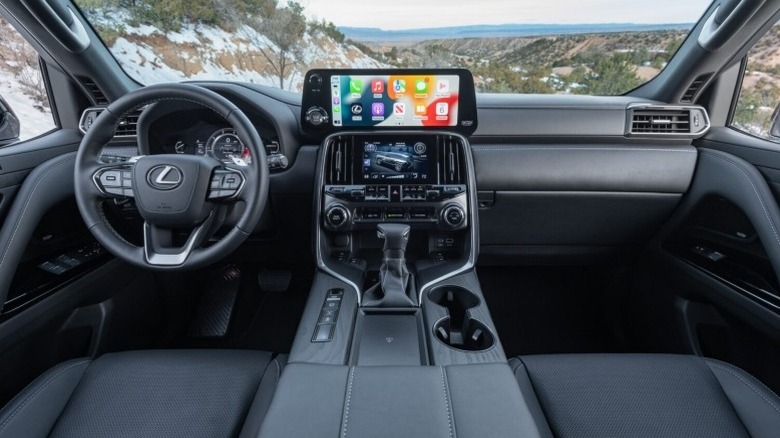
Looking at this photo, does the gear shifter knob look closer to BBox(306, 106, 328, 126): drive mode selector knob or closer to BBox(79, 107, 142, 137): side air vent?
BBox(306, 106, 328, 126): drive mode selector knob

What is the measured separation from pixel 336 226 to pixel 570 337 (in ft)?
5.13

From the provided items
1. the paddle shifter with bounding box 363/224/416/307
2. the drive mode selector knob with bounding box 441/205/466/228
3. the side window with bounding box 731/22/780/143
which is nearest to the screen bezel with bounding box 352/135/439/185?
the drive mode selector knob with bounding box 441/205/466/228

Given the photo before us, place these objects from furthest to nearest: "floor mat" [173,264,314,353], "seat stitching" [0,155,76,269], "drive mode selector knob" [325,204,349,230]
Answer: "floor mat" [173,264,314,353] → "drive mode selector knob" [325,204,349,230] → "seat stitching" [0,155,76,269]

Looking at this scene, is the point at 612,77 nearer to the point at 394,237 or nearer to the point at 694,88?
the point at 694,88

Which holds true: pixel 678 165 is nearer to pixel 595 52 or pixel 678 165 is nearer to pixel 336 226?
pixel 595 52

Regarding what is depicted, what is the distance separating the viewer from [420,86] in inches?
87.0

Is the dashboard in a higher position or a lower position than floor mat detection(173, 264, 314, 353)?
higher

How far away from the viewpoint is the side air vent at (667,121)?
2.41 m

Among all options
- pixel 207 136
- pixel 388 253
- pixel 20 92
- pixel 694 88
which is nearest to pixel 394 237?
pixel 388 253

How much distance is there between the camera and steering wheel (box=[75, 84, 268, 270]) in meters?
1.63

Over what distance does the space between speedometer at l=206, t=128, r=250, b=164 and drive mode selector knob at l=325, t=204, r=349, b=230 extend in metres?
0.51

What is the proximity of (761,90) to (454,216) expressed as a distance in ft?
5.21

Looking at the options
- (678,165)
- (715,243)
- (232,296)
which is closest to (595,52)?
(678,165)

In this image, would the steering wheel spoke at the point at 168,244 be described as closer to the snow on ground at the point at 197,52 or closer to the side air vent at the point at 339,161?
the side air vent at the point at 339,161
